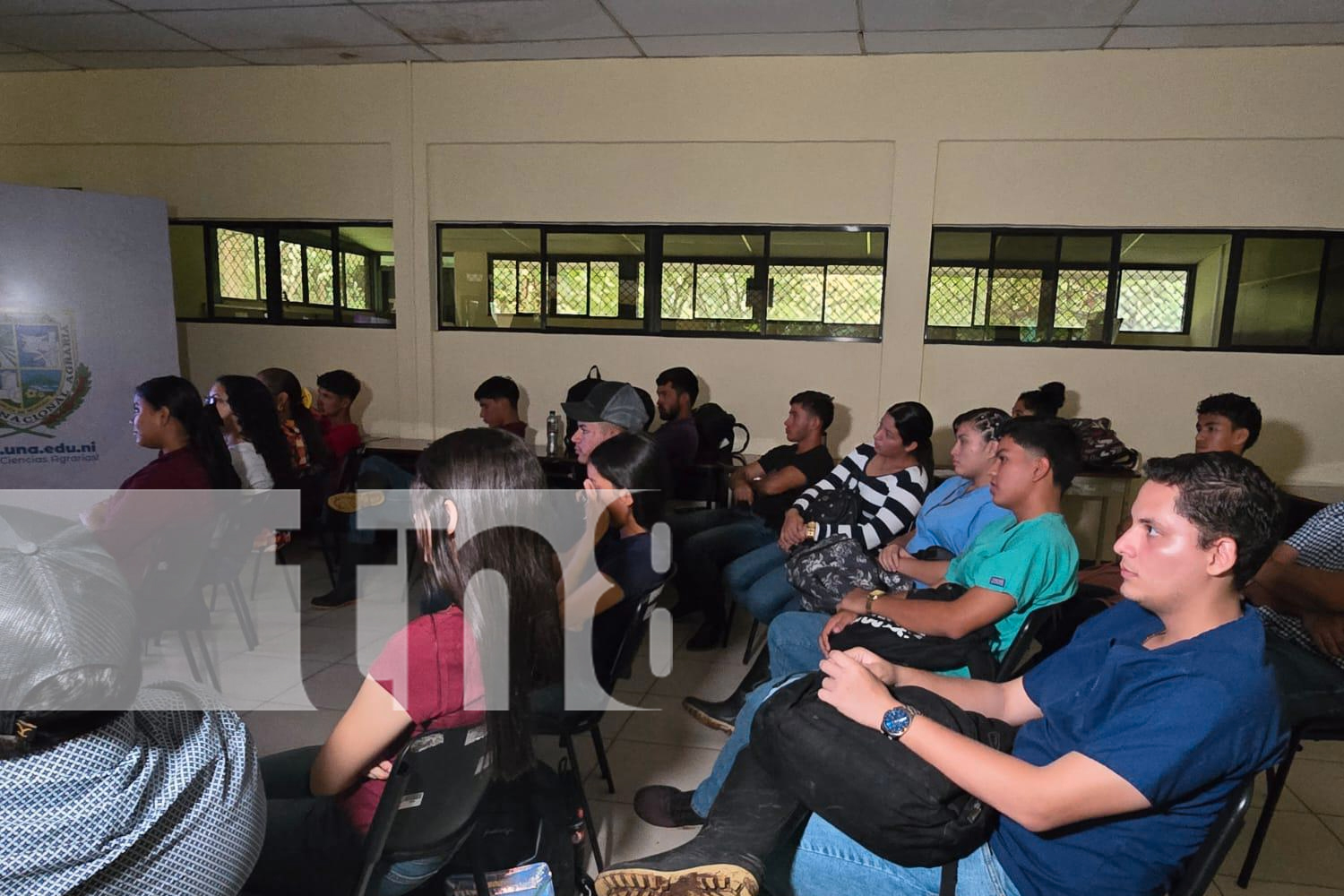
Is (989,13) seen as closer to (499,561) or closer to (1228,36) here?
(1228,36)

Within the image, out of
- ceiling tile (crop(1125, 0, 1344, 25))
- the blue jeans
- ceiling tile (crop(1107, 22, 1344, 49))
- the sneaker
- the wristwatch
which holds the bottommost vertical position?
the sneaker

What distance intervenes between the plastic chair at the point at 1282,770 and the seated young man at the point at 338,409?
14.0 feet

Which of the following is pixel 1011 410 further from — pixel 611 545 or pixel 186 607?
pixel 186 607

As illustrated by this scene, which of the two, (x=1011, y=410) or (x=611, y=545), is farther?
(x=1011, y=410)

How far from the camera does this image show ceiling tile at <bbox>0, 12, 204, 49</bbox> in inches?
172

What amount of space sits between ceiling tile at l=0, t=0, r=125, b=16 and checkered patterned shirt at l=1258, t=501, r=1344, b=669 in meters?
5.84

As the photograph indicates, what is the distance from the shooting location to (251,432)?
3.42m

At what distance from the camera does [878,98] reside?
459 centimetres

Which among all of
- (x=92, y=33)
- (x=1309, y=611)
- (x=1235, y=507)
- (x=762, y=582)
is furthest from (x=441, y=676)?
(x=92, y=33)

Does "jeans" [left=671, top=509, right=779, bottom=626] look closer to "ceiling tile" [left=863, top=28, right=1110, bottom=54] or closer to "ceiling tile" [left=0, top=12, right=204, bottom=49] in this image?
"ceiling tile" [left=863, top=28, right=1110, bottom=54]

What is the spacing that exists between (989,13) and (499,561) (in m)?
4.01

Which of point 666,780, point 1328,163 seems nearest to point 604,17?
point 666,780

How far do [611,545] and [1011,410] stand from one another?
11.1 ft

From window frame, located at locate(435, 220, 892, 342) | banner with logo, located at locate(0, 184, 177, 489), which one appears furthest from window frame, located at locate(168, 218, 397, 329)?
window frame, located at locate(435, 220, 892, 342)
